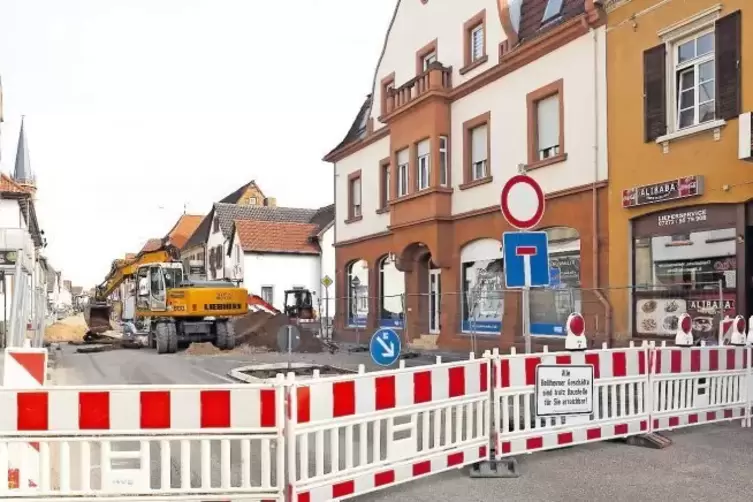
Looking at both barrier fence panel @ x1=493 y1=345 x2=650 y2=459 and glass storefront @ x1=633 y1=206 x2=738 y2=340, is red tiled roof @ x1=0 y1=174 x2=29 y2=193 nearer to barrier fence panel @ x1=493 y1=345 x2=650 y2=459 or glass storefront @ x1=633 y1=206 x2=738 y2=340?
glass storefront @ x1=633 y1=206 x2=738 y2=340

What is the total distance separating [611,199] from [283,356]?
11174 mm

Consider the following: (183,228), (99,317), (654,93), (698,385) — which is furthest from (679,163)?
(183,228)

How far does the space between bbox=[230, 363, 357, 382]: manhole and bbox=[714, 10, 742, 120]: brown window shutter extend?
9193 millimetres

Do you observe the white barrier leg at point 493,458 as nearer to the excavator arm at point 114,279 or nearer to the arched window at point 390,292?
the arched window at point 390,292

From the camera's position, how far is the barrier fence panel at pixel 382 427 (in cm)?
538

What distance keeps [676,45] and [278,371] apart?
36.2ft

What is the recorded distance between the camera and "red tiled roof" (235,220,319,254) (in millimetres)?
47531

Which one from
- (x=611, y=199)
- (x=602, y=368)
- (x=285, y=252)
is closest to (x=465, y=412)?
(x=602, y=368)

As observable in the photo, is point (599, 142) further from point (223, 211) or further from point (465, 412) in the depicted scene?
point (223, 211)

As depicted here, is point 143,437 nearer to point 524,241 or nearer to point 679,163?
point 524,241

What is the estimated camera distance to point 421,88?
74.5 ft

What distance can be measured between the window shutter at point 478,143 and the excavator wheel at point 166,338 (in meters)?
11.1

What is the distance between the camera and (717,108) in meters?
13.5

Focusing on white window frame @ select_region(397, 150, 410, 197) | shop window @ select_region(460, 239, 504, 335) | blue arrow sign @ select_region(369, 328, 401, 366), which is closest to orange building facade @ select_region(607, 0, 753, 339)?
shop window @ select_region(460, 239, 504, 335)
